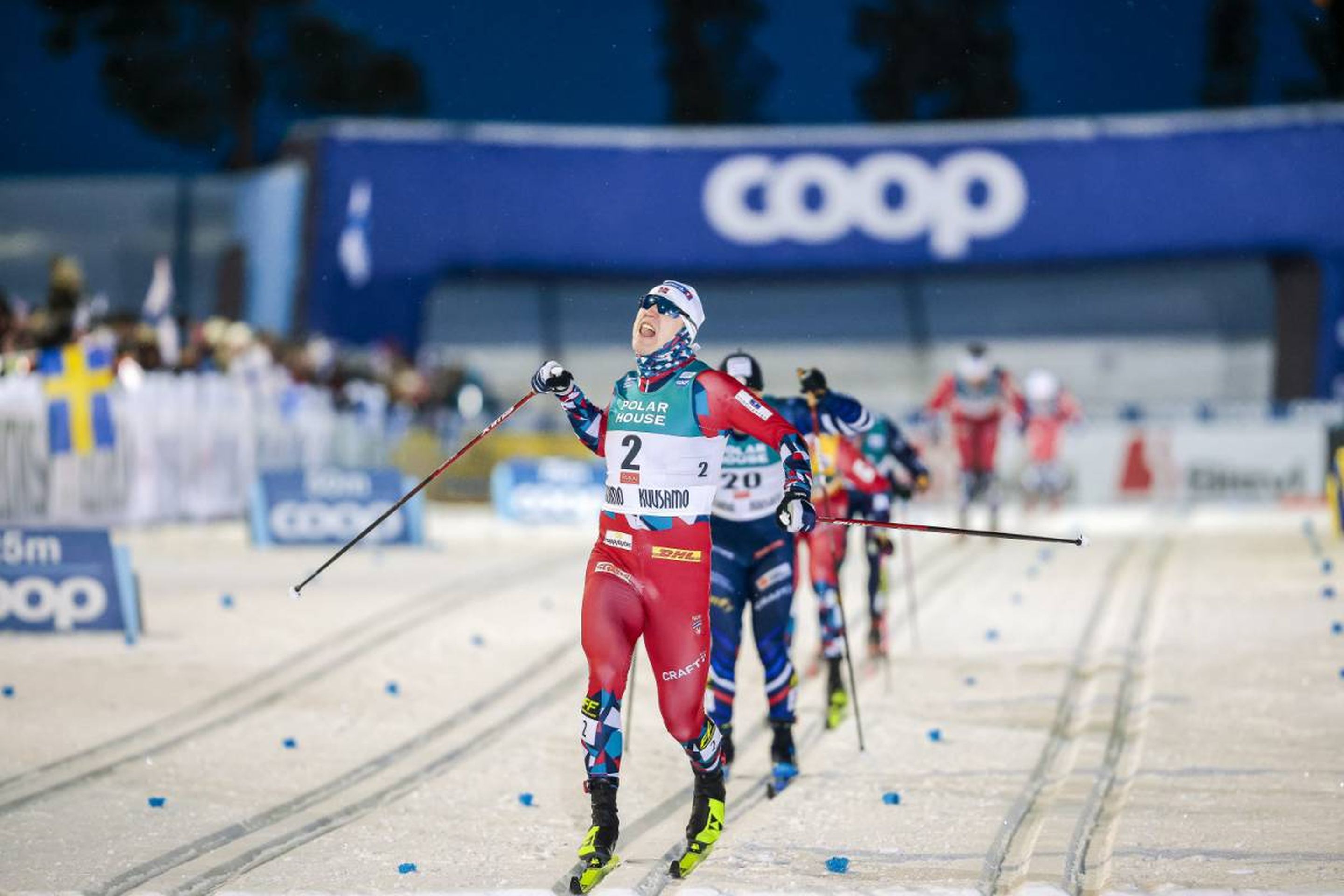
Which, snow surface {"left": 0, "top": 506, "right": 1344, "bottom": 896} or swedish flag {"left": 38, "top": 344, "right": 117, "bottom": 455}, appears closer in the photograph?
snow surface {"left": 0, "top": 506, "right": 1344, "bottom": 896}

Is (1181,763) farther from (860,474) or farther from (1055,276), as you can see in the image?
(1055,276)

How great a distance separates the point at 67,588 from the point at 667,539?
7.55 meters

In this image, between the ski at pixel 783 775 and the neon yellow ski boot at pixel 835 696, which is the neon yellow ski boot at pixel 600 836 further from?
the neon yellow ski boot at pixel 835 696

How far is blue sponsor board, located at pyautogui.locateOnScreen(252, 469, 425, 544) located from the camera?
65.5 ft

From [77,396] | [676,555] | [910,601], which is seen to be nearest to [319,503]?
[77,396]

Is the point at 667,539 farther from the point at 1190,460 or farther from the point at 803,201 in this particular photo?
the point at 803,201

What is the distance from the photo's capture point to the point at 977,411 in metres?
19.6

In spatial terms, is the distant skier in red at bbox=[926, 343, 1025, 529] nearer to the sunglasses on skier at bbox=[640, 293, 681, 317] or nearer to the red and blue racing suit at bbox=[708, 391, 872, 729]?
the red and blue racing suit at bbox=[708, 391, 872, 729]

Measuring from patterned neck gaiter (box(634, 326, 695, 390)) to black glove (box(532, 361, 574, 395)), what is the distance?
34cm

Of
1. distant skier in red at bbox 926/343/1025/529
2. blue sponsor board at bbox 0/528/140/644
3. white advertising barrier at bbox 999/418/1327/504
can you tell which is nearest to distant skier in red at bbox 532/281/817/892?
blue sponsor board at bbox 0/528/140/644

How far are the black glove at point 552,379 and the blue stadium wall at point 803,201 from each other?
28.5 meters

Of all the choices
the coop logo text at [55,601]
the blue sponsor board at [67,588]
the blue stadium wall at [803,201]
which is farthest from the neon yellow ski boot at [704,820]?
the blue stadium wall at [803,201]

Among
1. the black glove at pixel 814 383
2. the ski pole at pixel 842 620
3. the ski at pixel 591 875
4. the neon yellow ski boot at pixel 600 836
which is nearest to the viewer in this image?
the ski at pixel 591 875

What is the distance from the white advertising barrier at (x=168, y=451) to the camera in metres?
19.9
